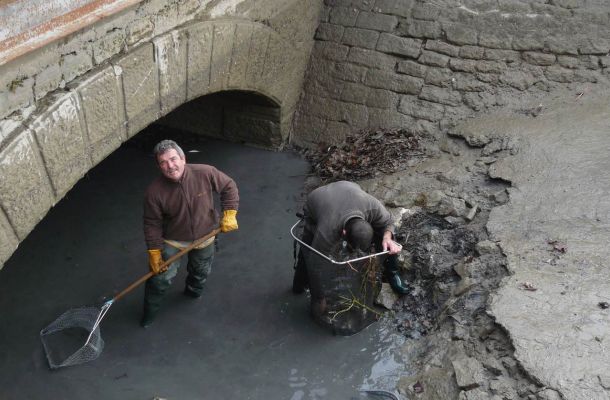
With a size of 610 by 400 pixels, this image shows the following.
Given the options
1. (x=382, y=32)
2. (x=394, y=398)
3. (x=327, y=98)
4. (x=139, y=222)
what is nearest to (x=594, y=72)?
(x=382, y=32)

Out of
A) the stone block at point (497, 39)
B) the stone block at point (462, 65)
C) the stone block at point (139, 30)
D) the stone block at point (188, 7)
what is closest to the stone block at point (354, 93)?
the stone block at point (462, 65)

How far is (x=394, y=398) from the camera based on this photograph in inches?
191

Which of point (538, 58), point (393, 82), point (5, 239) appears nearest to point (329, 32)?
point (393, 82)

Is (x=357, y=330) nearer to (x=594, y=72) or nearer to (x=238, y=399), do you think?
(x=238, y=399)

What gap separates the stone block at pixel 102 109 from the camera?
4590 millimetres

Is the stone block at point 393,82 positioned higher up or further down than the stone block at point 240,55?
further down

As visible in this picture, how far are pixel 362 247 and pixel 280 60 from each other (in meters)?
2.99

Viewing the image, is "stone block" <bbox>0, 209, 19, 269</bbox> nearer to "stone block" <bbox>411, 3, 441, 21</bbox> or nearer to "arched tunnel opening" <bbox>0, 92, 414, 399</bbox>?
"arched tunnel opening" <bbox>0, 92, 414, 399</bbox>

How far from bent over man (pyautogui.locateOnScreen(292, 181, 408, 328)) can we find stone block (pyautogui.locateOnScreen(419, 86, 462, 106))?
2.60 metres

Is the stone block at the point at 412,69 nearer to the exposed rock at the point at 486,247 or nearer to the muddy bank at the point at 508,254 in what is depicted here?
the muddy bank at the point at 508,254

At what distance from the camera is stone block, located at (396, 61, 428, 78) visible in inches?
296

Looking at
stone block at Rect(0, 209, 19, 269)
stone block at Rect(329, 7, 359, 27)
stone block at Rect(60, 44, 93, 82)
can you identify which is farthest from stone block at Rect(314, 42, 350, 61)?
stone block at Rect(0, 209, 19, 269)

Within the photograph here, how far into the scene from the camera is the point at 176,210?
17.0 feet

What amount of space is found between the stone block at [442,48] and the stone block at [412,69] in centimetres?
23
